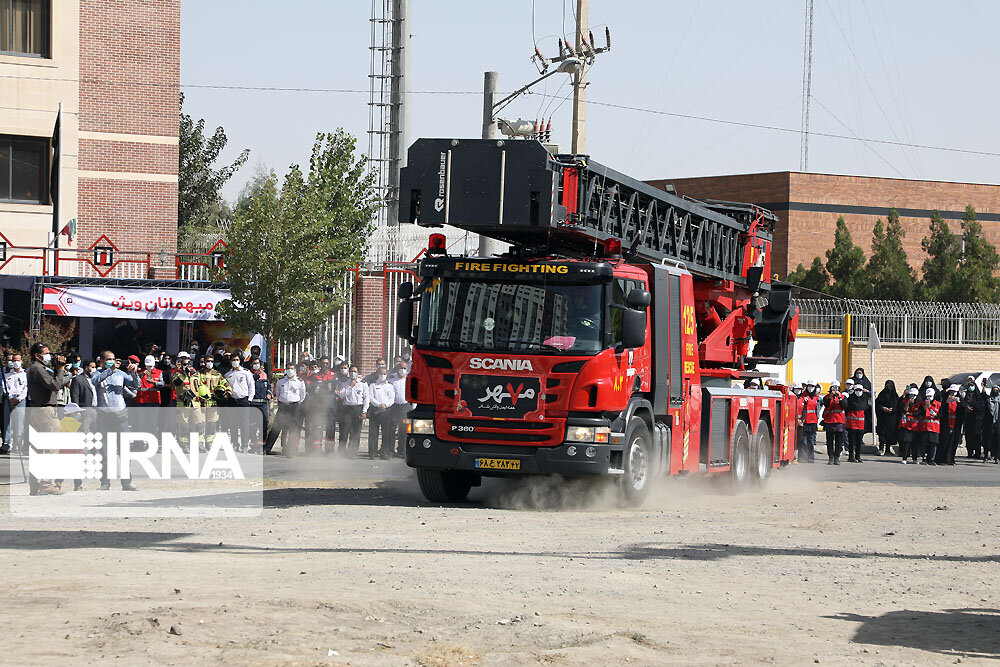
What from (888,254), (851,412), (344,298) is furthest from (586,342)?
(888,254)

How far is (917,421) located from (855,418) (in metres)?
1.40

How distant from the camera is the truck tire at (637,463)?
14.8 meters

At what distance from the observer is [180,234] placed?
5300 cm

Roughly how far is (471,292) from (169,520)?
4060 millimetres

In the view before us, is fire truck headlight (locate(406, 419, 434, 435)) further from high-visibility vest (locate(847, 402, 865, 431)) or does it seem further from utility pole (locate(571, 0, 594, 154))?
high-visibility vest (locate(847, 402, 865, 431))

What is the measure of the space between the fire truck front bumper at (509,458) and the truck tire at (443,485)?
0.50m

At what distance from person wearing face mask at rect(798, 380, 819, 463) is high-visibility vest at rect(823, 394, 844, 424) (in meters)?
0.38

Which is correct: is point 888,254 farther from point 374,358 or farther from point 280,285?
point 280,285

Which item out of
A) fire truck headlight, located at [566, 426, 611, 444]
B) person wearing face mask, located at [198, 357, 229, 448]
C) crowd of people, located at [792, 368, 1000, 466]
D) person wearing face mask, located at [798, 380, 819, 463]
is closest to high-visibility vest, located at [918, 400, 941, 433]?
crowd of people, located at [792, 368, 1000, 466]

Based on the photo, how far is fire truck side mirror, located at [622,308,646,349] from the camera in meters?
14.3

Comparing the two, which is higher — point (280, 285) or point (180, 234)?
point (180, 234)

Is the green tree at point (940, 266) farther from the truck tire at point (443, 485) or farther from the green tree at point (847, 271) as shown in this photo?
the truck tire at point (443, 485)

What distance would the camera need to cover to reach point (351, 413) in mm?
24156

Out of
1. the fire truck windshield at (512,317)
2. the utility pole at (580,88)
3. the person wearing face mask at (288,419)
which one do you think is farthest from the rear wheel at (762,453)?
the utility pole at (580,88)
